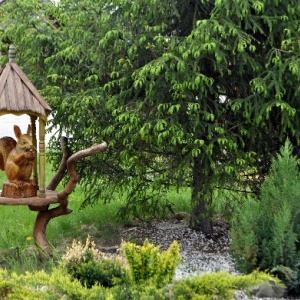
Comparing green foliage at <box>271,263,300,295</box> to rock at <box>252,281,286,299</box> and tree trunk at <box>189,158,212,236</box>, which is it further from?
tree trunk at <box>189,158,212,236</box>

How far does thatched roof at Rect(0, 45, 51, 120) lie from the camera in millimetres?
6418

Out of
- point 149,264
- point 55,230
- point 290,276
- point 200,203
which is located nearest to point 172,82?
point 200,203

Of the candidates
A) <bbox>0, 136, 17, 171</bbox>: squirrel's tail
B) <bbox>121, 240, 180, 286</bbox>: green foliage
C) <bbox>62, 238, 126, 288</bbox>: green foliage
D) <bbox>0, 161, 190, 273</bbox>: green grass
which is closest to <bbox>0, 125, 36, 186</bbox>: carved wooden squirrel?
<bbox>0, 136, 17, 171</bbox>: squirrel's tail

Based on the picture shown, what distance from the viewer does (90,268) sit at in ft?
16.1

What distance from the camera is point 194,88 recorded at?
6430 millimetres

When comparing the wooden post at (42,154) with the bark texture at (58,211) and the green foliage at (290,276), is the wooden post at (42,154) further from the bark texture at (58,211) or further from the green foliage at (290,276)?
the green foliage at (290,276)

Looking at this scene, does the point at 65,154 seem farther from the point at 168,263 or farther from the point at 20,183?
the point at 168,263

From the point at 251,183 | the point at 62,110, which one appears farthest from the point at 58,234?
the point at 251,183

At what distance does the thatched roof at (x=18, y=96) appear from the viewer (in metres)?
6.42

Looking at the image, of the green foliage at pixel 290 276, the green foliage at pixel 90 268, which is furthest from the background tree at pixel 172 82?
the green foliage at pixel 90 268

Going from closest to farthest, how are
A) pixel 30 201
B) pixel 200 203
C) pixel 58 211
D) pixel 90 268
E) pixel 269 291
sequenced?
pixel 90 268 < pixel 269 291 < pixel 30 201 < pixel 58 211 < pixel 200 203

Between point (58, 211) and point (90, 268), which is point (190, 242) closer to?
point (58, 211)

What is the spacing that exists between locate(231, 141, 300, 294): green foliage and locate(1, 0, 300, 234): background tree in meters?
0.86

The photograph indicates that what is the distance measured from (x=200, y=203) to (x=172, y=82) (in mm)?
1879
